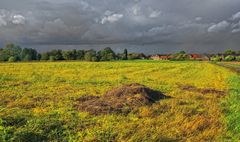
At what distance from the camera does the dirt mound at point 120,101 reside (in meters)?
14.8

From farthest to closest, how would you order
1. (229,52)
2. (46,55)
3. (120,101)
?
(229,52)
(46,55)
(120,101)

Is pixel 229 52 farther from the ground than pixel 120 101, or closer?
closer

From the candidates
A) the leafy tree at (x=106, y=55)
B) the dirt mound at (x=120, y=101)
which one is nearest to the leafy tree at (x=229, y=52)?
the leafy tree at (x=106, y=55)

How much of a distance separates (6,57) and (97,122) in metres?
96.5

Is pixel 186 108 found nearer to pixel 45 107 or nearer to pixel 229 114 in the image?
pixel 229 114

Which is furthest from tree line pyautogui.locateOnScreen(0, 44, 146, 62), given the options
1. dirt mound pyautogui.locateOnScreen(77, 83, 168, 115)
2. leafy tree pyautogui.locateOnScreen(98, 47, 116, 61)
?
dirt mound pyautogui.locateOnScreen(77, 83, 168, 115)

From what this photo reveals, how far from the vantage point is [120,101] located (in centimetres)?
1662

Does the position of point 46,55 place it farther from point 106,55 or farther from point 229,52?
point 229,52

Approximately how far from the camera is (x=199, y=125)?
1250 centimetres

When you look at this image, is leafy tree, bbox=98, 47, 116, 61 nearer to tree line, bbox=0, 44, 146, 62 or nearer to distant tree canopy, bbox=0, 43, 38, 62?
tree line, bbox=0, 44, 146, 62

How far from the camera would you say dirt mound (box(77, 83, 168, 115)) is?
14797 mm

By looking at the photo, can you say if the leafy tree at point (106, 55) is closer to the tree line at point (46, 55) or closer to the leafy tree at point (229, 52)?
the tree line at point (46, 55)

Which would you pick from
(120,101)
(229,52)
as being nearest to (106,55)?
(229,52)

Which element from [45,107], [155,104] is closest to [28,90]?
[45,107]
